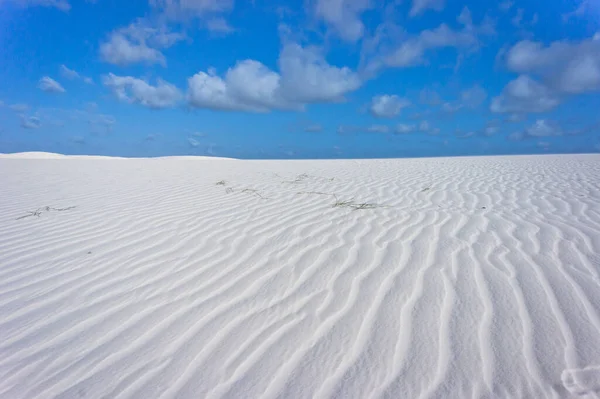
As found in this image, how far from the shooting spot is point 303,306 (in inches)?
85.2

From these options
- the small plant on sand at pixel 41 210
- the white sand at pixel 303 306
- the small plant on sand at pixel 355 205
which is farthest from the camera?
the small plant on sand at pixel 355 205

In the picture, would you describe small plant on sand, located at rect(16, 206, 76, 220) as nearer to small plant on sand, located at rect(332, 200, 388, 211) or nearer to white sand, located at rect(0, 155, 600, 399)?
white sand, located at rect(0, 155, 600, 399)

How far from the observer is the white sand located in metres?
1.58

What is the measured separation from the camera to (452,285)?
2.35 meters

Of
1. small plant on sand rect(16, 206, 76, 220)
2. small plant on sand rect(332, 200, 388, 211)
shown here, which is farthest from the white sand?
small plant on sand rect(332, 200, 388, 211)

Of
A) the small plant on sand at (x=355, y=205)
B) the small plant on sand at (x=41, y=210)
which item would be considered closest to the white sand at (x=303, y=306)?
the small plant on sand at (x=41, y=210)

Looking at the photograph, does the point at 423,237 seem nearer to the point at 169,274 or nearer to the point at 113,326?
the point at 169,274

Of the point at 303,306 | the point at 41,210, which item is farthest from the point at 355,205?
the point at 41,210

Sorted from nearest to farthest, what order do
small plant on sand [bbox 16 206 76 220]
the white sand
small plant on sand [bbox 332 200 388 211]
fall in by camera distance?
the white sand → small plant on sand [bbox 16 206 76 220] → small plant on sand [bbox 332 200 388 211]

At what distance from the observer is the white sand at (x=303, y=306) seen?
5.18 ft

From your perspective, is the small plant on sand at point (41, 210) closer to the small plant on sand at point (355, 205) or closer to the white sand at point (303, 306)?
the white sand at point (303, 306)

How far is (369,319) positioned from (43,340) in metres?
2.00

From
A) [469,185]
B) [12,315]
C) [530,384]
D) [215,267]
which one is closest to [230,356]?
[215,267]

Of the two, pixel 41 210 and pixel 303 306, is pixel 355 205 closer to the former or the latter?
pixel 303 306
